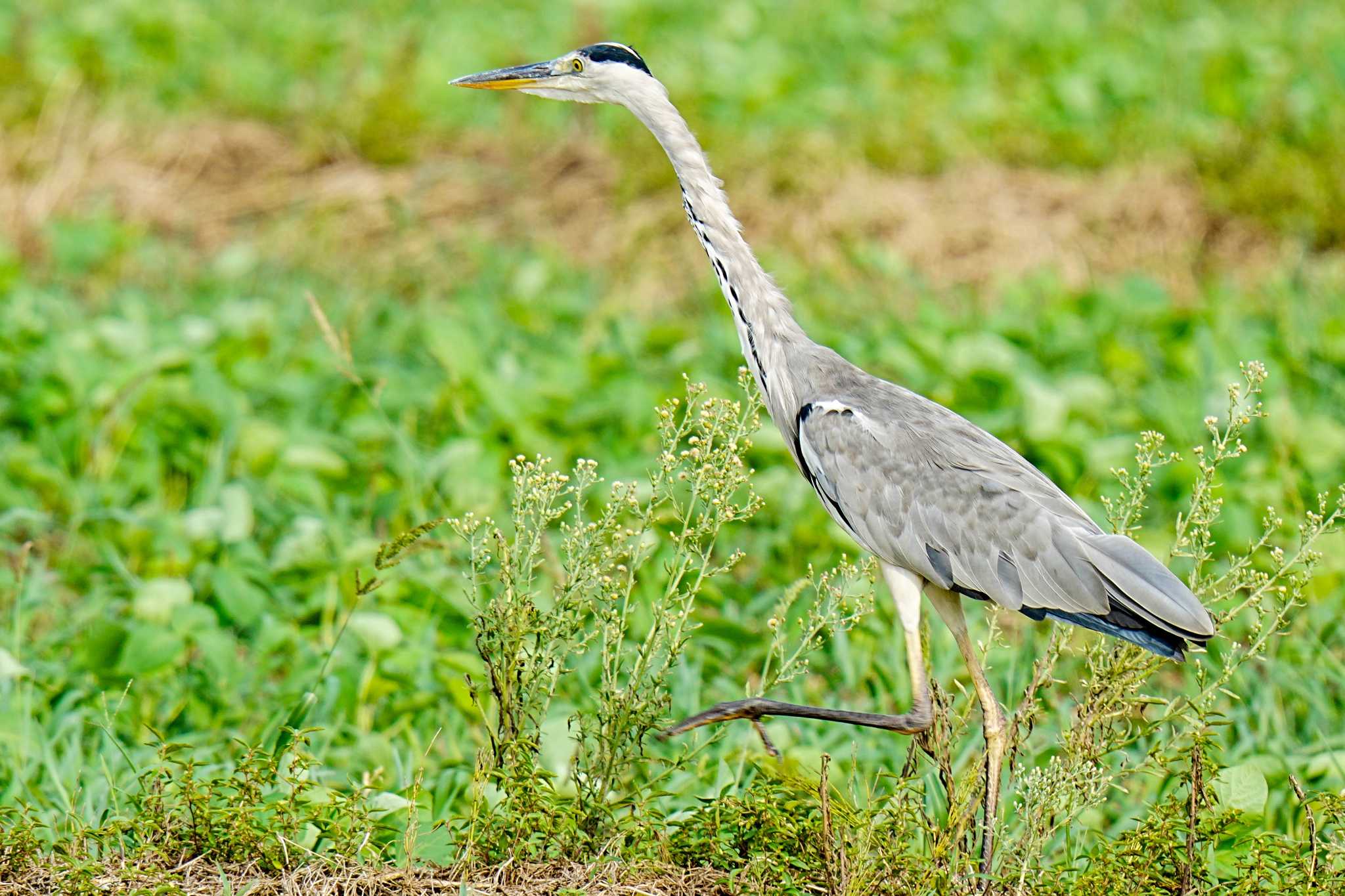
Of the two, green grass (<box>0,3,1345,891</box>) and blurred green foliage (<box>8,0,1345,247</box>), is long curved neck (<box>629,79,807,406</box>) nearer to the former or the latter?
green grass (<box>0,3,1345,891</box>)

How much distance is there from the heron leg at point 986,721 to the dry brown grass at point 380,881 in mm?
505

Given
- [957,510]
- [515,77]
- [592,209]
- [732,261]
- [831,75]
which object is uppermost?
[515,77]

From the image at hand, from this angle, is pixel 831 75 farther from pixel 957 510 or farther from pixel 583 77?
pixel 957 510

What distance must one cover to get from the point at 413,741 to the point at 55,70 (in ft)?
20.5

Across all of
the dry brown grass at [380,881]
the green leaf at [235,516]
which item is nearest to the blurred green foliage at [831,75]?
the green leaf at [235,516]

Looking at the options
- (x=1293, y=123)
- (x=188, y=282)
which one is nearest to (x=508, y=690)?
(x=188, y=282)

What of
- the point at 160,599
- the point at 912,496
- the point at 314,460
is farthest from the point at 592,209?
the point at 912,496

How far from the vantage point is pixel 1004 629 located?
4.52 meters

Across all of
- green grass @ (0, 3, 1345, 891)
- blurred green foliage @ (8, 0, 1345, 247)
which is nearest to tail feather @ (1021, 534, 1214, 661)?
green grass @ (0, 3, 1345, 891)

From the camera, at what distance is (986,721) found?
3.06 metres

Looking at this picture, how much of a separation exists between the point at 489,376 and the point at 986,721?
8.40ft

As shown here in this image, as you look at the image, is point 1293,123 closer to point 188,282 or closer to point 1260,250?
point 1260,250

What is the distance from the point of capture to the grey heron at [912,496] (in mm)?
2887

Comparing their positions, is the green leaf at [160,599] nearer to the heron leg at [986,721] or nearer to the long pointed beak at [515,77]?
the long pointed beak at [515,77]
